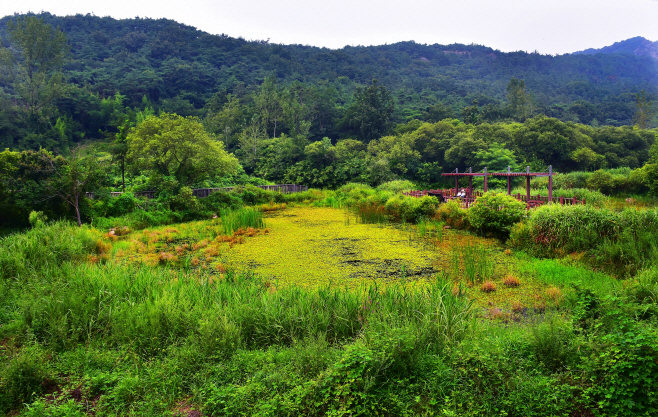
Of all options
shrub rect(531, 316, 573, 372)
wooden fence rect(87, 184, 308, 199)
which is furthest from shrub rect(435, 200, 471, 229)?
wooden fence rect(87, 184, 308, 199)

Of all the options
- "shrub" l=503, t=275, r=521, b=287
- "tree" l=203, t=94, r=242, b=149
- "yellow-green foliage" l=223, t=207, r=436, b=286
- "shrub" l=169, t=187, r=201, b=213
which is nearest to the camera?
"shrub" l=503, t=275, r=521, b=287

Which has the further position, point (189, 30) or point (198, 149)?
point (189, 30)

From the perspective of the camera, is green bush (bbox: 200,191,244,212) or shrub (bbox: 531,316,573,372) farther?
green bush (bbox: 200,191,244,212)

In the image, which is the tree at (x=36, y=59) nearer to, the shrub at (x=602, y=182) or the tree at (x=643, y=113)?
the shrub at (x=602, y=182)

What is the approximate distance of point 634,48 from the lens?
366ft

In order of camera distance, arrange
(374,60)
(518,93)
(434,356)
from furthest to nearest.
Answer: (374,60) → (518,93) → (434,356)

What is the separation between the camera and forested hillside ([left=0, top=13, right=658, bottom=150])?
121 feet

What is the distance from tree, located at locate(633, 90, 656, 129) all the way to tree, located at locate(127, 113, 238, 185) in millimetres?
42782

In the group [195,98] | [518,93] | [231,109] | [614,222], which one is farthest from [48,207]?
[518,93]

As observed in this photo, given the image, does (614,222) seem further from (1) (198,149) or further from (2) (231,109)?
(2) (231,109)

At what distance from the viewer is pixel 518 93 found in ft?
141

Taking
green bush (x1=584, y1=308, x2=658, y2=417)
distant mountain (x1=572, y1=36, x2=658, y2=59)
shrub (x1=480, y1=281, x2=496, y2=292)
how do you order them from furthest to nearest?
distant mountain (x1=572, y1=36, x2=658, y2=59) < shrub (x1=480, y1=281, x2=496, y2=292) < green bush (x1=584, y1=308, x2=658, y2=417)

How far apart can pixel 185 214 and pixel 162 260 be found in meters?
6.34

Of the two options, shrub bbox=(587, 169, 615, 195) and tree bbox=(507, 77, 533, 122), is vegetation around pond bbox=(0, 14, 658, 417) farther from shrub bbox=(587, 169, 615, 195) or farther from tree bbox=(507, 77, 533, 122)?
tree bbox=(507, 77, 533, 122)
